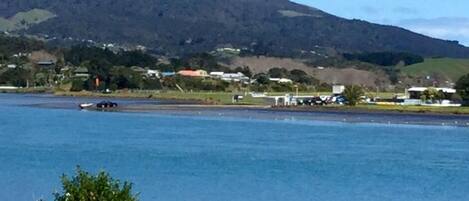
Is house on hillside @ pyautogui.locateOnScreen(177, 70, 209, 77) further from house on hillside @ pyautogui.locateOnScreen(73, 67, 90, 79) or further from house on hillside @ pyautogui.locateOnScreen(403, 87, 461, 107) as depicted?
house on hillside @ pyautogui.locateOnScreen(403, 87, 461, 107)

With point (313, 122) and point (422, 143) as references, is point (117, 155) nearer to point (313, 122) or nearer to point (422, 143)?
point (422, 143)

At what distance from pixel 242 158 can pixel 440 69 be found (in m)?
93.2

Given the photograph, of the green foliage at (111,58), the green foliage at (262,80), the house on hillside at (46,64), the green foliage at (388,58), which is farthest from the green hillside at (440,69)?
the house on hillside at (46,64)

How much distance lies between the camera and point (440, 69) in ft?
398

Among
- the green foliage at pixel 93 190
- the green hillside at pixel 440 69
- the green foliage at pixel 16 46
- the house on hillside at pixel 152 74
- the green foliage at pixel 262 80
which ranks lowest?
the green foliage at pixel 93 190

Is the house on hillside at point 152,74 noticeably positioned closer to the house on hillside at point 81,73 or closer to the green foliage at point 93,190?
the house on hillside at point 81,73

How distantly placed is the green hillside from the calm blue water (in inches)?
2777

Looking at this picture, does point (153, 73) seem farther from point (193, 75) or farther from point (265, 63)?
point (265, 63)

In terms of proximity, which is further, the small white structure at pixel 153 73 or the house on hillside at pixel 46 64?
the house on hillside at pixel 46 64

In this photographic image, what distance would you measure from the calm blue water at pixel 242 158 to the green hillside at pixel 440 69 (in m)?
70.5

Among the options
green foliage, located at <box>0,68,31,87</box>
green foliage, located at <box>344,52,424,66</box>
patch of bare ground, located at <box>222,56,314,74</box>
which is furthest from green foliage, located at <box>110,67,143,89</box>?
green foliage, located at <box>344,52,424,66</box>

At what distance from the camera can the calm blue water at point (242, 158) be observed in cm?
2296

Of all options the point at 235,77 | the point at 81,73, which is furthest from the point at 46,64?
the point at 235,77

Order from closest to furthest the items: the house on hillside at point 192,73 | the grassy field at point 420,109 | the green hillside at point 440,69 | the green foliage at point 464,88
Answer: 1. the grassy field at point 420,109
2. the green foliage at point 464,88
3. the house on hillside at point 192,73
4. the green hillside at point 440,69
